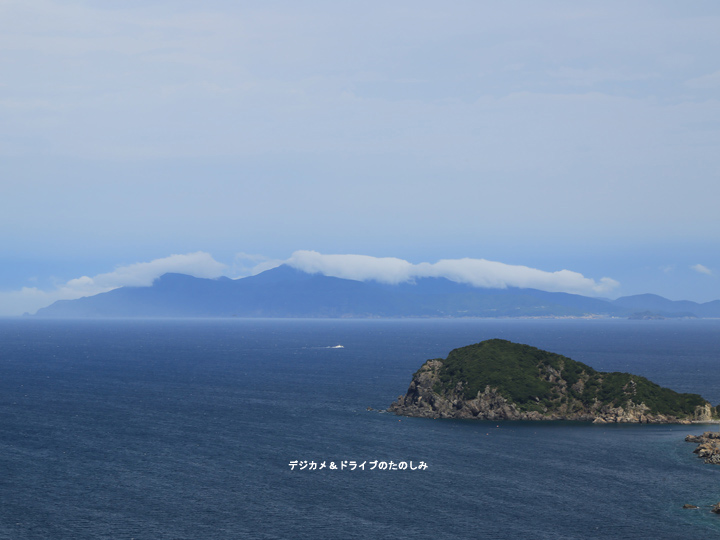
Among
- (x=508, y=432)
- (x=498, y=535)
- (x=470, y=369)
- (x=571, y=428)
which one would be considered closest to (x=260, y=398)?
(x=470, y=369)

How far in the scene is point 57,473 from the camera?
114 meters

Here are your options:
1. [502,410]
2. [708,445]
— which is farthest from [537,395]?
[708,445]

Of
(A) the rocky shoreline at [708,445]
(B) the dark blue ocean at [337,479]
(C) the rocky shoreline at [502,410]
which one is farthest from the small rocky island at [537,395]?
(A) the rocky shoreline at [708,445]

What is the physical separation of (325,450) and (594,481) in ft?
171

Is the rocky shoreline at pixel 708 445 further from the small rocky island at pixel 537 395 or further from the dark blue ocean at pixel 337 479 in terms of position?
the small rocky island at pixel 537 395

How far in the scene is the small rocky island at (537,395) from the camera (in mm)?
169875

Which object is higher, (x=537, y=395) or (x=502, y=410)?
(x=537, y=395)

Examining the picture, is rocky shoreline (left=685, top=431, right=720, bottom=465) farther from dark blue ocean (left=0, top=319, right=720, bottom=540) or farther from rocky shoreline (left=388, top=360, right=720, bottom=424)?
rocky shoreline (left=388, top=360, right=720, bottom=424)

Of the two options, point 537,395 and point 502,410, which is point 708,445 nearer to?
point 537,395

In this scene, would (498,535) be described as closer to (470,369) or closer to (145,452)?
(145,452)

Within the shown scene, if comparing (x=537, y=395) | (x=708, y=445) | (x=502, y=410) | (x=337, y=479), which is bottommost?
(x=337, y=479)

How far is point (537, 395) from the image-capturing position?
177 meters

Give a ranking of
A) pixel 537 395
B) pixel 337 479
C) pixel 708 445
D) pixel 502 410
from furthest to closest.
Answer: pixel 537 395 → pixel 502 410 → pixel 708 445 → pixel 337 479

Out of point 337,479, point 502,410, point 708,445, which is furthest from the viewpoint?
point 502,410
